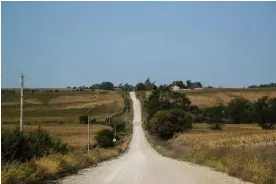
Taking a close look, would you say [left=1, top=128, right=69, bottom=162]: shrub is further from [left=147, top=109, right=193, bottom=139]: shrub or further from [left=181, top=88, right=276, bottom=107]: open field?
[left=181, top=88, right=276, bottom=107]: open field

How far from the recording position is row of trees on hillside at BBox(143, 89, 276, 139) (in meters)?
101

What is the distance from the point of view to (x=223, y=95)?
187250mm

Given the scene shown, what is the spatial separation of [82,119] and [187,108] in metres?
31.1

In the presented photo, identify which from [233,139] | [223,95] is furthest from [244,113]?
[233,139]

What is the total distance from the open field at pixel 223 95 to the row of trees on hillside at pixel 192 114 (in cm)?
1339

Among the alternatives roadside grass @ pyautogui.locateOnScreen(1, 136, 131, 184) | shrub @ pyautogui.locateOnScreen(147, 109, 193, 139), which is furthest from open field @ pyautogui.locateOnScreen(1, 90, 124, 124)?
roadside grass @ pyautogui.locateOnScreen(1, 136, 131, 184)

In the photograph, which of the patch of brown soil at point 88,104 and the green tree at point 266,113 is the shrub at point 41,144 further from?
the patch of brown soil at point 88,104

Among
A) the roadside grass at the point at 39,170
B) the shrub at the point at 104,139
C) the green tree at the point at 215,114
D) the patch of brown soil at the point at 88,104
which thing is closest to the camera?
the roadside grass at the point at 39,170

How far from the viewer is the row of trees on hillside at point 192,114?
101 m

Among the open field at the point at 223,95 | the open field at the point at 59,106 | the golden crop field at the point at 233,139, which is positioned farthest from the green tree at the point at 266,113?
the open field at the point at 59,106

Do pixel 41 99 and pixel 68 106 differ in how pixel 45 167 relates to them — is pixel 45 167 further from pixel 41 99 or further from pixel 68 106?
pixel 41 99

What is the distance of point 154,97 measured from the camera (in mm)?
148000

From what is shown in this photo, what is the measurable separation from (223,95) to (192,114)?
48311 mm

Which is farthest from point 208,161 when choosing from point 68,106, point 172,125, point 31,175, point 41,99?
point 41,99
